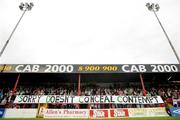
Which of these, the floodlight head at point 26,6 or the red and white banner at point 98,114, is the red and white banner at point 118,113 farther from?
the floodlight head at point 26,6

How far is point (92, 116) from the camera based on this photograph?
514 inches

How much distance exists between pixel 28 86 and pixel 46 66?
498cm

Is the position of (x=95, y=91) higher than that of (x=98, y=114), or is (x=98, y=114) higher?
(x=95, y=91)

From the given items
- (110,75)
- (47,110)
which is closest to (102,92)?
(110,75)

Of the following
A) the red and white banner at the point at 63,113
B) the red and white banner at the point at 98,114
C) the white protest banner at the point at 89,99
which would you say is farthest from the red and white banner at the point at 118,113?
the red and white banner at the point at 63,113

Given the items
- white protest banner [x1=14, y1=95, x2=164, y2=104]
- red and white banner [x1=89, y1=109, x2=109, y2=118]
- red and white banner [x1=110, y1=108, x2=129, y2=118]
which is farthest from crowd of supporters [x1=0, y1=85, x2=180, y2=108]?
red and white banner [x1=89, y1=109, x2=109, y2=118]

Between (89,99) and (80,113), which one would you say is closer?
(80,113)

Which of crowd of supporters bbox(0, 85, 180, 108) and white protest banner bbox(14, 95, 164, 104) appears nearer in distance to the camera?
white protest banner bbox(14, 95, 164, 104)

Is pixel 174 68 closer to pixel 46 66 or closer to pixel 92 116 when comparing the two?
pixel 92 116

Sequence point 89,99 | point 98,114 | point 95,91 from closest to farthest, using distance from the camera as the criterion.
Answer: point 98,114 → point 89,99 → point 95,91

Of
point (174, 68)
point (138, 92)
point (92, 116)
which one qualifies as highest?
point (174, 68)

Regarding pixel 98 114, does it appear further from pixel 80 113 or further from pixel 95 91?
pixel 95 91

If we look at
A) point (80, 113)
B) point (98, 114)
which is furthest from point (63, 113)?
point (98, 114)

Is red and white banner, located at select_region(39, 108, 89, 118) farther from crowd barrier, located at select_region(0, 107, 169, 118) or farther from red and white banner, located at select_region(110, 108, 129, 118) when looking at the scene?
red and white banner, located at select_region(110, 108, 129, 118)
